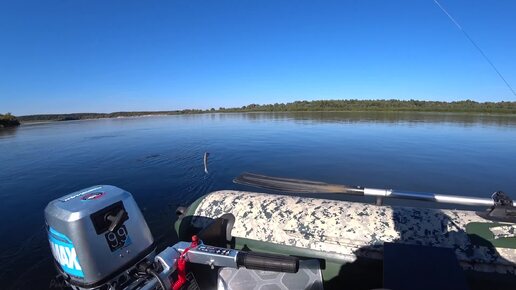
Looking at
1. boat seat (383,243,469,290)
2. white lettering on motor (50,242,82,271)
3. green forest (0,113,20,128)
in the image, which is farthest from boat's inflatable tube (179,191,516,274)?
green forest (0,113,20,128)

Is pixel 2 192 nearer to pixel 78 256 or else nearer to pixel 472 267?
pixel 78 256

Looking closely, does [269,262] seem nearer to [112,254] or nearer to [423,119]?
[112,254]

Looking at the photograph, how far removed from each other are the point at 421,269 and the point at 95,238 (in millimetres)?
2133

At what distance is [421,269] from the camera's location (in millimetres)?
1572

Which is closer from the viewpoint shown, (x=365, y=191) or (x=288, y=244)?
(x=288, y=244)

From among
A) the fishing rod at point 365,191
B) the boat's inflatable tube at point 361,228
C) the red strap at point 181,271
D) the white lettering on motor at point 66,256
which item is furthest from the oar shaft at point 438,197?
the white lettering on motor at point 66,256

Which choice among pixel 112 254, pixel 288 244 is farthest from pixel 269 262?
pixel 112 254

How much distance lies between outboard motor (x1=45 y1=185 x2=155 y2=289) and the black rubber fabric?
3.10 ft

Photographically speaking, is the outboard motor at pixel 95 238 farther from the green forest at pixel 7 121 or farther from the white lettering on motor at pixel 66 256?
the green forest at pixel 7 121

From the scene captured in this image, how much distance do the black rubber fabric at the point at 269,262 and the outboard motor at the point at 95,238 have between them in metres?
0.94

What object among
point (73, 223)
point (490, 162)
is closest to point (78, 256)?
point (73, 223)

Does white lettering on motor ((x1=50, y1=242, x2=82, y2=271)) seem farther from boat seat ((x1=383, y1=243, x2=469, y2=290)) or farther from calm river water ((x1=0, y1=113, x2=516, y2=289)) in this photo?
calm river water ((x1=0, y1=113, x2=516, y2=289))

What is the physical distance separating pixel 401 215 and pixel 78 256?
2665 millimetres

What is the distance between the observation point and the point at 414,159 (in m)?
10.2
